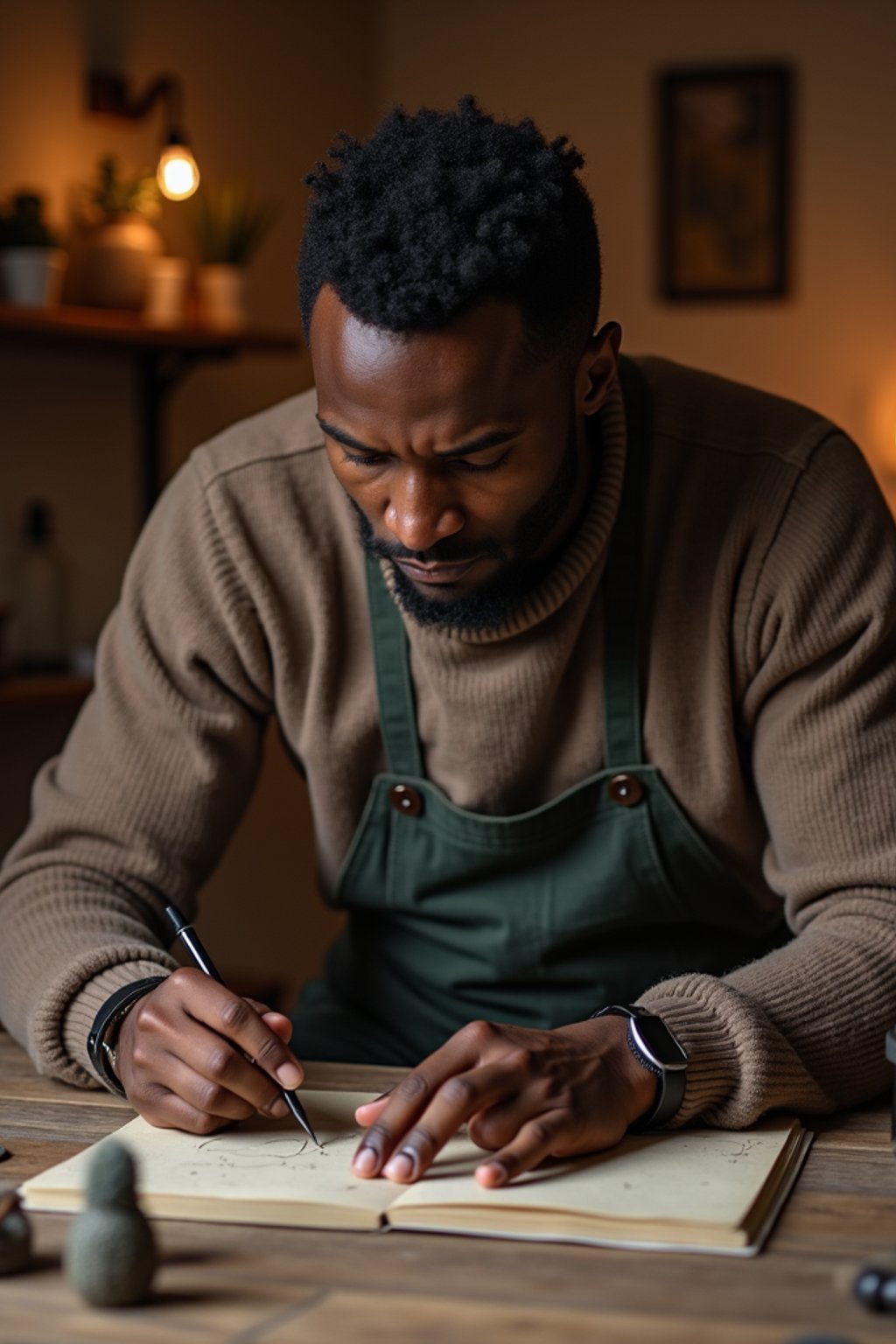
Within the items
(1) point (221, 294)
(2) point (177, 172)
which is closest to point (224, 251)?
(1) point (221, 294)

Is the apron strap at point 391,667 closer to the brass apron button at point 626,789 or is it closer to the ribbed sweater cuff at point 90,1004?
the brass apron button at point 626,789

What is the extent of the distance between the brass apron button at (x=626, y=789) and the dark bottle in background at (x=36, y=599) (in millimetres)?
1496

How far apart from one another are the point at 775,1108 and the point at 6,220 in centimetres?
192

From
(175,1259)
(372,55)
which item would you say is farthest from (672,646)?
(372,55)

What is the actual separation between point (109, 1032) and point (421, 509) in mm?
458

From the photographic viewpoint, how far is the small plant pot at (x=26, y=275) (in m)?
2.56

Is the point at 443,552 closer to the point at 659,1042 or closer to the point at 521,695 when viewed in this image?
the point at 521,695

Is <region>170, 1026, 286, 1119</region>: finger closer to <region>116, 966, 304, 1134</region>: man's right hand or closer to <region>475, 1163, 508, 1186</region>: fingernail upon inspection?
<region>116, 966, 304, 1134</region>: man's right hand

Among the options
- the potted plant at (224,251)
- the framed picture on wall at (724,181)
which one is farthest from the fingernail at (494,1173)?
the framed picture on wall at (724,181)

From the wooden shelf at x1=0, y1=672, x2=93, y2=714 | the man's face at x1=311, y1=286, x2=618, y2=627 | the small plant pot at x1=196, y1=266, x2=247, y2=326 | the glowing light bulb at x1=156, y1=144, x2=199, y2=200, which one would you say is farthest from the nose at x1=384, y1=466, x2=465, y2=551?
the small plant pot at x1=196, y1=266, x2=247, y2=326

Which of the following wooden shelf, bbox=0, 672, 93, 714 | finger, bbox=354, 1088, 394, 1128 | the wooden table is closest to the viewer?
the wooden table

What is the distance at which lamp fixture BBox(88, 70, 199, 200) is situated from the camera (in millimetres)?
2854

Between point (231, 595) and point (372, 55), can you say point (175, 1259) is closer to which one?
point (231, 595)

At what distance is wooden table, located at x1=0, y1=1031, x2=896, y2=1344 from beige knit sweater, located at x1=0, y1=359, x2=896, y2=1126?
35 centimetres
